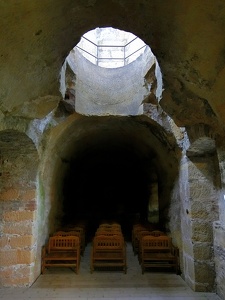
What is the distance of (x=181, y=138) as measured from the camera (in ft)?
16.5

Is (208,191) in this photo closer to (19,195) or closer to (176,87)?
(176,87)

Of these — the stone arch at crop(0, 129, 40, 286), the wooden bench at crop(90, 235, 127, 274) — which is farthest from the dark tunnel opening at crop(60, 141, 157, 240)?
the stone arch at crop(0, 129, 40, 286)

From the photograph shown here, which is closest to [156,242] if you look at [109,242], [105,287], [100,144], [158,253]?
[158,253]

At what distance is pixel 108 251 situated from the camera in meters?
5.64

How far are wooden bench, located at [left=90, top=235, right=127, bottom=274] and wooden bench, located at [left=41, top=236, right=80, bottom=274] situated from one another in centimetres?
37

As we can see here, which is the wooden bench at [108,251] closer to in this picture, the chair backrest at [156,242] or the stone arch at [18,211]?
the chair backrest at [156,242]

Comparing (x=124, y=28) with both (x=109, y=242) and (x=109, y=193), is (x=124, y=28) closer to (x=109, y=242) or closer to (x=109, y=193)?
(x=109, y=242)

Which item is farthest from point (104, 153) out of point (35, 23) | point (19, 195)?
point (35, 23)

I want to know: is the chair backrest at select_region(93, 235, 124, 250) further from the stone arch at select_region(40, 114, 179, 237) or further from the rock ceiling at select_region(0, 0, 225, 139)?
the rock ceiling at select_region(0, 0, 225, 139)

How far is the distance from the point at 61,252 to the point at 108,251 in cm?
108

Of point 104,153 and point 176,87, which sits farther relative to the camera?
point 104,153

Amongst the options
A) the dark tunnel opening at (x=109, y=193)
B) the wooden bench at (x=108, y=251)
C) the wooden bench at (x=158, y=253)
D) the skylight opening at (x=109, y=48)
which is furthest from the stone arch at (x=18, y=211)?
the dark tunnel opening at (x=109, y=193)

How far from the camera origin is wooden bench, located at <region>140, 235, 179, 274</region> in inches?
207

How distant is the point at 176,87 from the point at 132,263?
4516 millimetres
